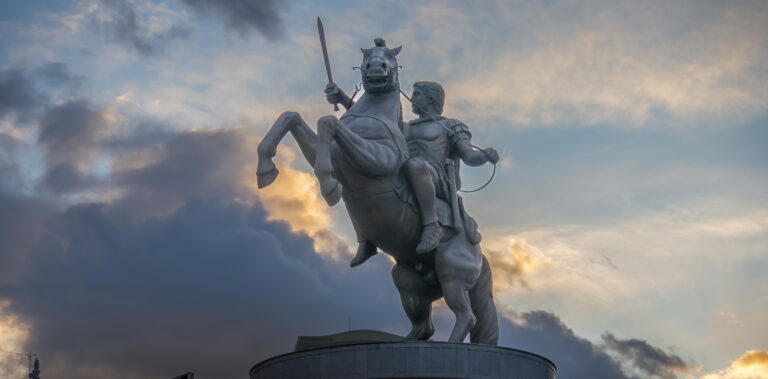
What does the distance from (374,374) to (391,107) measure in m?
5.63

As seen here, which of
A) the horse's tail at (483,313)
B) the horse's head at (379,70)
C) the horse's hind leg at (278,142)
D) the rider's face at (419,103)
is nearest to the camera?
the horse's hind leg at (278,142)

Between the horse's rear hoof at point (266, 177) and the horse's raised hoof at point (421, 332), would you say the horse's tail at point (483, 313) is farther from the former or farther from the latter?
the horse's rear hoof at point (266, 177)

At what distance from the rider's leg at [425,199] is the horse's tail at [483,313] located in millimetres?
1811

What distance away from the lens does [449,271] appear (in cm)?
2995

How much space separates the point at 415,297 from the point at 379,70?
14.7ft

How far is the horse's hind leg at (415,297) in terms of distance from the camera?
30.9 metres

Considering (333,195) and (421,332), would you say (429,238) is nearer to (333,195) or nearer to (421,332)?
(421,332)

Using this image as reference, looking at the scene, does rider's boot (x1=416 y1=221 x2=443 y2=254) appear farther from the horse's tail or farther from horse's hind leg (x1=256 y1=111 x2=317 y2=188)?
horse's hind leg (x1=256 y1=111 x2=317 y2=188)

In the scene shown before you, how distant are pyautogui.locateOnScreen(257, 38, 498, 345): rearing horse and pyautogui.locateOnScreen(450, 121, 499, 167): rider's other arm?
1336 mm

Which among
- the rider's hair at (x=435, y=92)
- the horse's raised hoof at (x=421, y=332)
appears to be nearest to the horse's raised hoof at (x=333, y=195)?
the horse's raised hoof at (x=421, y=332)

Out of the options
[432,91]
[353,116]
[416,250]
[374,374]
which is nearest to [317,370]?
[374,374]

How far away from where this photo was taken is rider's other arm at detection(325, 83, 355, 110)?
31.5 m

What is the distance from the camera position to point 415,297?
30859mm

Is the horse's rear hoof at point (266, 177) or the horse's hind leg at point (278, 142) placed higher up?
the horse's hind leg at point (278, 142)
